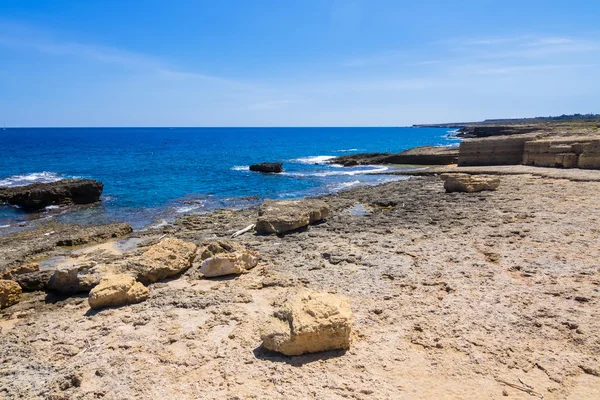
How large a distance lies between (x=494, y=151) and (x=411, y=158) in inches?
485

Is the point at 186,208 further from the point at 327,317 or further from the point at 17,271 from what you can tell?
the point at 327,317

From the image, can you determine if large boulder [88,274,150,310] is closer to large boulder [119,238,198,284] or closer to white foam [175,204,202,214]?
large boulder [119,238,198,284]

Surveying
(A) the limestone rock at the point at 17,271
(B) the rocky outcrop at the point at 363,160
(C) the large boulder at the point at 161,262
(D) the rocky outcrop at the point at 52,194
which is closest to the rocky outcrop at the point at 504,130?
(B) the rocky outcrop at the point at 363,160

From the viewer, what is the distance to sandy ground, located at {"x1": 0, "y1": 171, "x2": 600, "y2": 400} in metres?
4.95

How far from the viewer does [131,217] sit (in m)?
19.8

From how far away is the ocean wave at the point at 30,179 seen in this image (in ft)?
105

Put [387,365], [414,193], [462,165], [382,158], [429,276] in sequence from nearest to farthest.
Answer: [387,365], [429,276], [414,193], [462,165], [382,158]

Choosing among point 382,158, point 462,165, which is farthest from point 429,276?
point 382,158

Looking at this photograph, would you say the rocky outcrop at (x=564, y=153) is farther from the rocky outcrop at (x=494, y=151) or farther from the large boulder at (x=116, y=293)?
the large boulder at (x=116, y=293)

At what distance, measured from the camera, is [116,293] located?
289 inches

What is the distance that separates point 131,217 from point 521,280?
57.4 feet

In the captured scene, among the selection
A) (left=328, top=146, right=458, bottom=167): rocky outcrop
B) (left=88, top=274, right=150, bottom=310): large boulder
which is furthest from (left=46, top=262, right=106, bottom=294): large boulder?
(left=328, top=146, right=458, bottom=167): rocky outcrop

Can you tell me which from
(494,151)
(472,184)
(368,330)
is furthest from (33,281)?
(494,151)

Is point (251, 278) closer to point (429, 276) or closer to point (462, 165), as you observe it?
point (429, 276)
